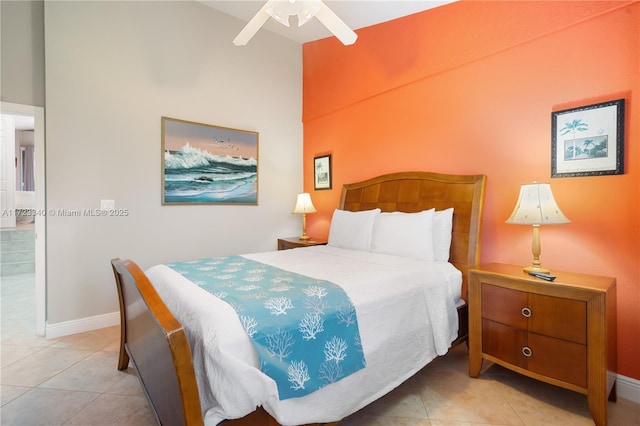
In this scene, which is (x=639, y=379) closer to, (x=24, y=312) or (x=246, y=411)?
(x=246, y=411)

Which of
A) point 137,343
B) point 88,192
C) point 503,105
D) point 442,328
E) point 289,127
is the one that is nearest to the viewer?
point 137,343

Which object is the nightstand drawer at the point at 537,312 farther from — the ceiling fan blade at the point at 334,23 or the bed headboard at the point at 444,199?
the ceiling fan blade at the point at 334,23

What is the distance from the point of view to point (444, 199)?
2617 millimetres

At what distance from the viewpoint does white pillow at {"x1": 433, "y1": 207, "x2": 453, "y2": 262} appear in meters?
2.39

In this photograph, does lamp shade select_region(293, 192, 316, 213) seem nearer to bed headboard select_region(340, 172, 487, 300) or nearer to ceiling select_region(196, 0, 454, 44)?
bed headboard select_region(340, 172, 487, 300)

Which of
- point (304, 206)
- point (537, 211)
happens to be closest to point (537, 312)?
point (537, 211)

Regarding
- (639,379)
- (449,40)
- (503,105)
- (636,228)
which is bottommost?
(639,379)

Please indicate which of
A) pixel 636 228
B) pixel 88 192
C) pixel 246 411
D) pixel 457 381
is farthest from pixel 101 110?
pixel 636 228

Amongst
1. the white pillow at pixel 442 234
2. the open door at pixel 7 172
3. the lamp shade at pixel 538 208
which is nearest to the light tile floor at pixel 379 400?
the white pillow at pixel 442 234

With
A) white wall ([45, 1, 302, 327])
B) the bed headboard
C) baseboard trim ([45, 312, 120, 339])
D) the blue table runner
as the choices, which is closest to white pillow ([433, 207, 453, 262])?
the bed headboard

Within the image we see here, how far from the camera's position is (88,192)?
9.16 ft

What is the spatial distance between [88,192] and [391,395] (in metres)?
3.13

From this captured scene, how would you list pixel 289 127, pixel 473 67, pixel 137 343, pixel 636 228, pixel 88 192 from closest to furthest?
1. pixel 137 343
2. pixel 636 228
3. pixel 473 67
4. pixel 88 192
5. pixel 289 127

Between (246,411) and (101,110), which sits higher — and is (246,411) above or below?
below
